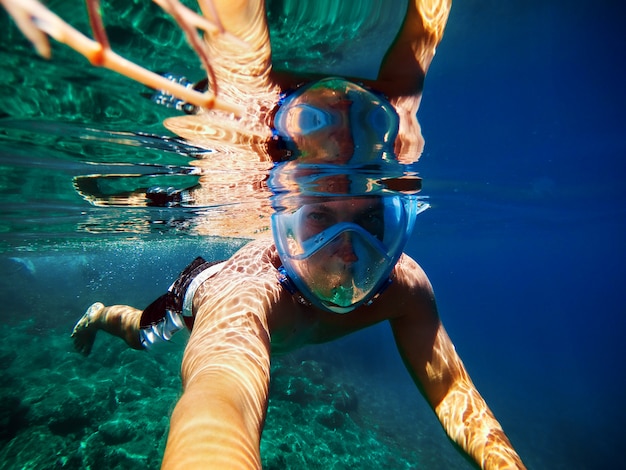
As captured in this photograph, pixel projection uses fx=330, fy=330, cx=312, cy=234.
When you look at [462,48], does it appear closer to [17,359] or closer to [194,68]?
[194,68]

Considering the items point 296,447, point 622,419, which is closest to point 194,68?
point 296,447

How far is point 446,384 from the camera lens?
3.84m

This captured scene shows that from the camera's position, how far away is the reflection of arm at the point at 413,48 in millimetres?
3428

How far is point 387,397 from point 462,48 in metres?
22.3

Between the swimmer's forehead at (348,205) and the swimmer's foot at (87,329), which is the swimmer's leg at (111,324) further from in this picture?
the swimmer's forehead at (348,205)

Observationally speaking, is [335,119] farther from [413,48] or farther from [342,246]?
[342,246]

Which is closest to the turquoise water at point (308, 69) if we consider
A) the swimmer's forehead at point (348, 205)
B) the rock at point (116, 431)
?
the rock at point (116, 431)

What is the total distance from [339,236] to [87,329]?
675 centimetres

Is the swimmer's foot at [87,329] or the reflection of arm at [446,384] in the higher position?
the reflection of arm at [446,384]

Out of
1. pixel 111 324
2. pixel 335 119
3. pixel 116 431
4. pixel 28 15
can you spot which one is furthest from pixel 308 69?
pixel 116 431

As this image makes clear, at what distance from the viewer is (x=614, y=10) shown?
648 cm

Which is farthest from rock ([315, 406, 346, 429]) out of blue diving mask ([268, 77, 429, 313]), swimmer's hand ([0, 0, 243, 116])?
swimmer's hand ([0, 0, 243, 116])

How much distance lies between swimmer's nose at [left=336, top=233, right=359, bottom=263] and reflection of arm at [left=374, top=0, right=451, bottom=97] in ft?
7.13

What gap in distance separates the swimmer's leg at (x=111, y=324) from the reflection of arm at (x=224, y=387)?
3644 mm
